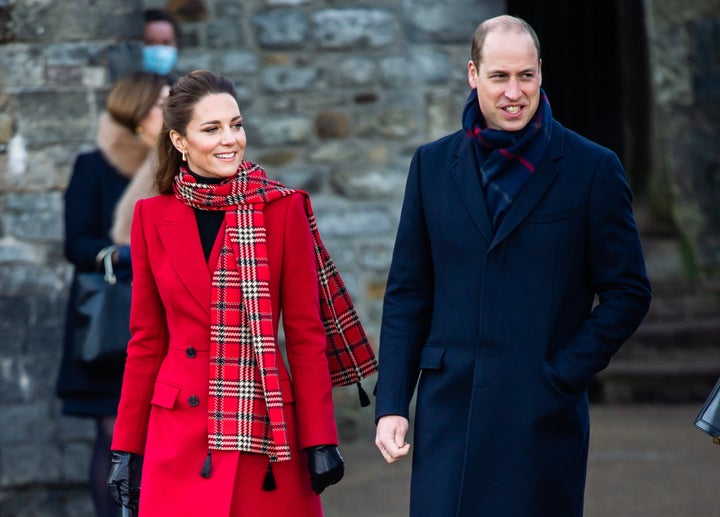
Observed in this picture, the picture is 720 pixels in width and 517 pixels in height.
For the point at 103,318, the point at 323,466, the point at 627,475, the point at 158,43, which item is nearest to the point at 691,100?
the point at 627,475

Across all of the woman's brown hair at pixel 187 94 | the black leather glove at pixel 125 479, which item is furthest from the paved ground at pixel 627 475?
the woman's brown hair at pixel 187 94

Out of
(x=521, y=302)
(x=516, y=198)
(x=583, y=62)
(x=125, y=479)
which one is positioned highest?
(x=583, y=62)

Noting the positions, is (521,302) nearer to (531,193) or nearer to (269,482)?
(531,193)

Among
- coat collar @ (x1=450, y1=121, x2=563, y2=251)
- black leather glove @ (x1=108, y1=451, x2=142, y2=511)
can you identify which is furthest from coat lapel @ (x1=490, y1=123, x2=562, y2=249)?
black leather glove @ (x1=108, y1=451, x2=142, y2=511)

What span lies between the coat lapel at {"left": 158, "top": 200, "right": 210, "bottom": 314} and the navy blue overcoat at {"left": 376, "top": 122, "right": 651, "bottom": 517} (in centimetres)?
62

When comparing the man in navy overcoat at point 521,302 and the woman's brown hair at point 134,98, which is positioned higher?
the woman's brown hair at point 134,98

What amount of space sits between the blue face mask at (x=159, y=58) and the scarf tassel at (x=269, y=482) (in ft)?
11.2

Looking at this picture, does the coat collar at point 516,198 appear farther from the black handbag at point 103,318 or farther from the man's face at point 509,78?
the black handbag at point 103,318

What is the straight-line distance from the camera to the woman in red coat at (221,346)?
3.68m

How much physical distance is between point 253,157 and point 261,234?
3.97 meters

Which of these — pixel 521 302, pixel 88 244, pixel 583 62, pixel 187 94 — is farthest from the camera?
pixel 583 62

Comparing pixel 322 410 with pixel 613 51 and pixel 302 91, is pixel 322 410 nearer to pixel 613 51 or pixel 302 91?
pixel 302 91

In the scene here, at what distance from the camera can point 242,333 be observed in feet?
12.2

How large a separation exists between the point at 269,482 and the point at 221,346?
371 millimetres
